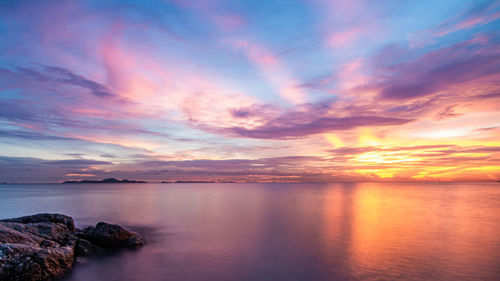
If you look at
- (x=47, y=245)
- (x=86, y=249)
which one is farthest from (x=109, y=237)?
(x=47, y=245)

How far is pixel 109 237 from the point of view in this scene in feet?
53.2

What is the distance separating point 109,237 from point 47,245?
3495mm

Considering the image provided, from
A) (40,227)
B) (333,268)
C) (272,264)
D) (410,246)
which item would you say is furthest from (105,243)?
(410,246)

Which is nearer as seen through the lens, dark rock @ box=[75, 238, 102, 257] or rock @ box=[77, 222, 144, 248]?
dark rock @ box=[75, 238, 102, 257]

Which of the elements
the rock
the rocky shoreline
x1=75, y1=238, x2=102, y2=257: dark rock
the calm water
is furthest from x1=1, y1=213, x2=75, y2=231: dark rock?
the calm water

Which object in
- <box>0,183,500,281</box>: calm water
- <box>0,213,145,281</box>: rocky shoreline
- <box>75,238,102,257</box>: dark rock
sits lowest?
<box>0,183,500,281</box>: calm water

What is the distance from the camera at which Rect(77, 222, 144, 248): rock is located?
16.1m

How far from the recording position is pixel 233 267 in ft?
46.3

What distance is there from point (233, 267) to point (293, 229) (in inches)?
452

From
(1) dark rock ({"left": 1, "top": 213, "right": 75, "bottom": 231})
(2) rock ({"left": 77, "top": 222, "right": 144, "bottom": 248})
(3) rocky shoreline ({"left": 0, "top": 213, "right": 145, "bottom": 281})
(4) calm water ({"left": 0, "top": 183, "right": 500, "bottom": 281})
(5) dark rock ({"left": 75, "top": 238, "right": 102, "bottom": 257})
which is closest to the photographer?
(3) rocky shoreline ({"left": 0, "top": 213, "right": 145, "bottom": 281})

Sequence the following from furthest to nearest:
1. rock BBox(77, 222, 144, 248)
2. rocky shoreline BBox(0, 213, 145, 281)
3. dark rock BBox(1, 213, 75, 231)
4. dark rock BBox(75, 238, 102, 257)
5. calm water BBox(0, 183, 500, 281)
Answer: dark rock BBox(1, 213, 75, 231)
rock BBox(77, 222, 144, 248)
dark rock BBox(75, 238, 102, 257)
calm water BBox(0, 183, 500, 281)
rocky shoreline BBox(0, 213, 145, 281)

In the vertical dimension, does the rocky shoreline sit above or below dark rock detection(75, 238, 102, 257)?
above

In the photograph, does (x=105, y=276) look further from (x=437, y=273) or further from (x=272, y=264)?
(x=437, y=273)

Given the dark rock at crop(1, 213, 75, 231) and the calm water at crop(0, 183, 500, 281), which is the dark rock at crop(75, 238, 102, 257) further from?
the dark rock at crop(1, 213, 75, 231)
